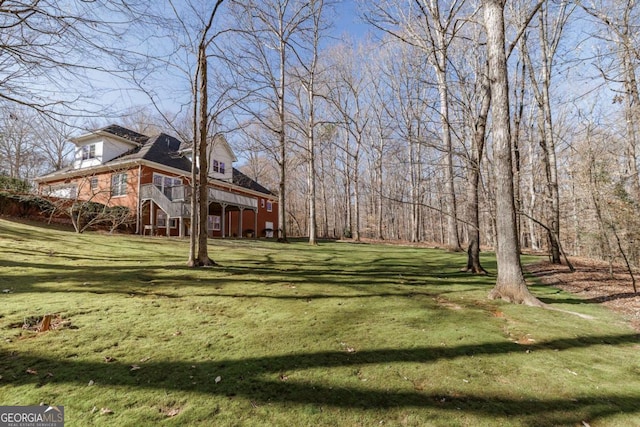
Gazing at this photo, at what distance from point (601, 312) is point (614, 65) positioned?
5614mm

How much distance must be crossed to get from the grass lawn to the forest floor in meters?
0.41

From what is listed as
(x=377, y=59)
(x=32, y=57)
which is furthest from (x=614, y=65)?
(x=377, y=59)

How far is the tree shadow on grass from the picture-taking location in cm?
219

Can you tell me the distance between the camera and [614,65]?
6.54 meters

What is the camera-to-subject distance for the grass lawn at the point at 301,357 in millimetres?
2117

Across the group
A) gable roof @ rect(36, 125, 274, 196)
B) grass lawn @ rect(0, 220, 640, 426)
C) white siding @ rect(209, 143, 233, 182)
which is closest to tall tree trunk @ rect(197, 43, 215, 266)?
grass lawn @ rect(0, 220, 640, 426)

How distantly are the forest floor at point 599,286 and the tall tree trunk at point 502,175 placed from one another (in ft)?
5.06

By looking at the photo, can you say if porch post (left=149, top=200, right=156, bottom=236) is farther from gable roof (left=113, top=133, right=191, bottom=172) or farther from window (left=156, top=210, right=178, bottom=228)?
gable roof (left=113, top=133, right=191, bottom=172)

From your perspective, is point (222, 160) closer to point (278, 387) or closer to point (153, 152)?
point (153, 152)

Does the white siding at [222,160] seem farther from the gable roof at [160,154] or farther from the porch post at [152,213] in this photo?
the porch post at [152,213]

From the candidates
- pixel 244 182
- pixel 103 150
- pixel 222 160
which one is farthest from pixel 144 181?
pixel 244 182

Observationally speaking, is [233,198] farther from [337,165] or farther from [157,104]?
[337,165]

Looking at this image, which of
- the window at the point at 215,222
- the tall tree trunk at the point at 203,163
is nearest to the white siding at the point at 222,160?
the window at the point at 215,222

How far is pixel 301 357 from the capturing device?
9.36 feet
